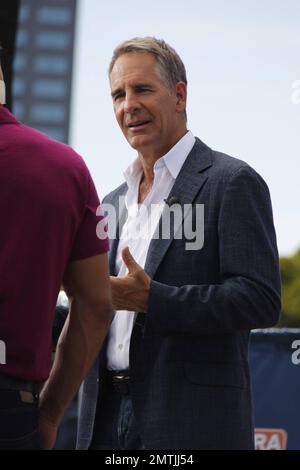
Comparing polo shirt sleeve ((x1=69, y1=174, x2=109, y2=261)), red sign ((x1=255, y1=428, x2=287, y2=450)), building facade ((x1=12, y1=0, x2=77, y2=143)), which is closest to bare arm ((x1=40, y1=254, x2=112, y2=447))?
polo shirt sleeve ((x1=69, y1=174, x2=109, y2=261))

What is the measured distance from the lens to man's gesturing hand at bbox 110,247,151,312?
2.91m

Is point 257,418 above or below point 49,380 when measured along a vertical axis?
below

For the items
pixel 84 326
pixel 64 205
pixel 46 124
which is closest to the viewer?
pixel 64 205

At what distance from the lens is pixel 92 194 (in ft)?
7.84

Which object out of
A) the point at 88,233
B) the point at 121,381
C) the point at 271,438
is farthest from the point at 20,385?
the point at 271,438

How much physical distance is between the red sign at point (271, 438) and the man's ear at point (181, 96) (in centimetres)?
225

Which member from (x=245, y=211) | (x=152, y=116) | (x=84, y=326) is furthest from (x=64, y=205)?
(x=152, y=116)

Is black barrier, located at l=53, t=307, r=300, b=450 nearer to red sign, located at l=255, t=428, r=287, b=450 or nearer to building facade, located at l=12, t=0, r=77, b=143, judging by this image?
red sign, located at l=255, t=428, r=287, b=450

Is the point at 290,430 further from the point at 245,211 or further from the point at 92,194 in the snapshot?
the point at 92,194

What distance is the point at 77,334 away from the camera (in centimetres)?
250

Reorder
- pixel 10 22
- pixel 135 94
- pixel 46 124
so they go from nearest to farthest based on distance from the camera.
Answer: pixel 135 94 < pixel 10 22 < pixel 46 124

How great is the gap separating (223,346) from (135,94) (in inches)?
44.5

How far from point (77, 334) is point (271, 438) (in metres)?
2.76

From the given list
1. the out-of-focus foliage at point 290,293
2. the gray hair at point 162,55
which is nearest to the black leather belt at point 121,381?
the gray hair at point 162,55
